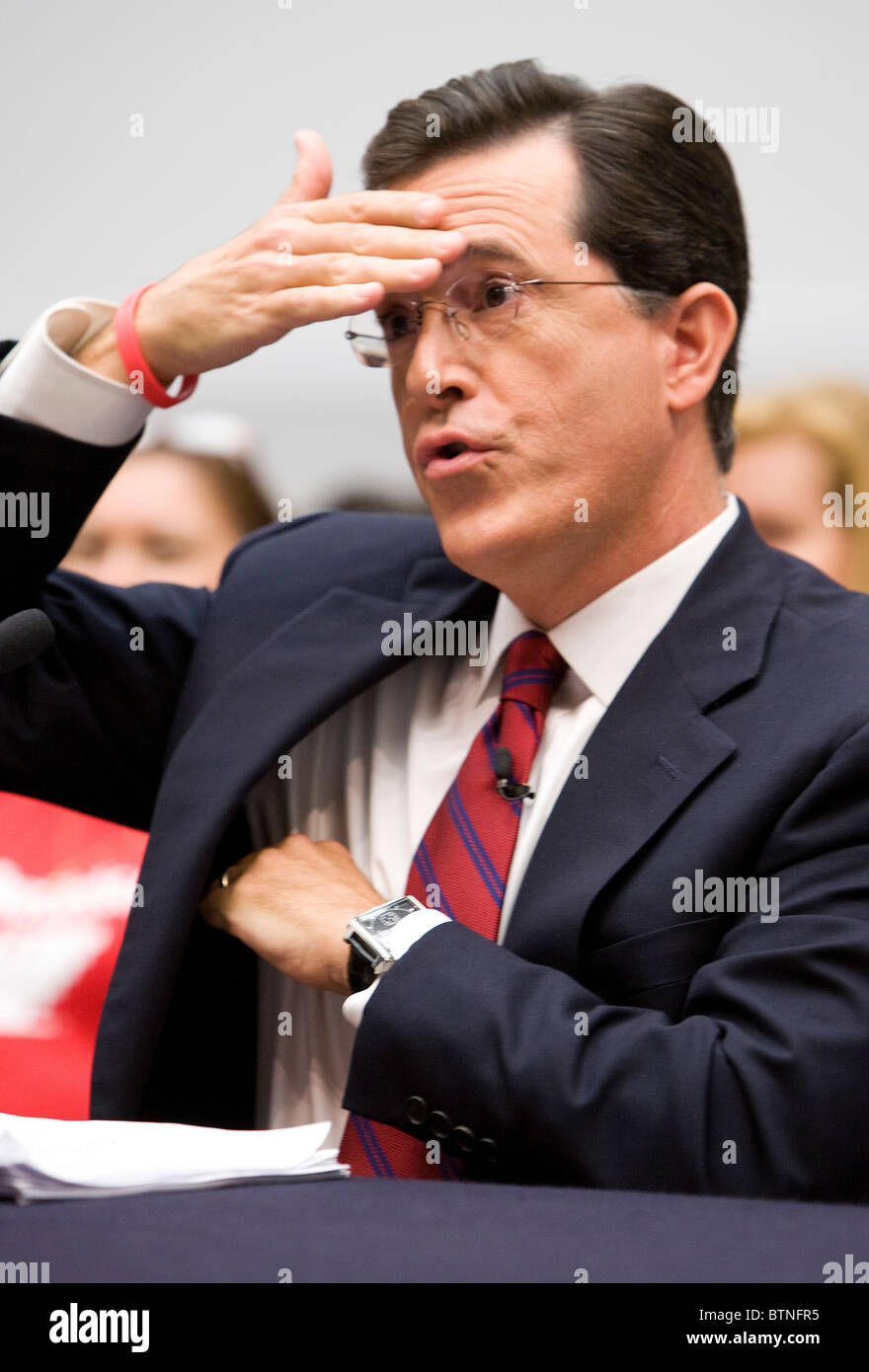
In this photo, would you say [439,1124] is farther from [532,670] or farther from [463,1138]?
[532,670]

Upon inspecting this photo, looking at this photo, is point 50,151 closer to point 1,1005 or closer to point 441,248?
point 441,248

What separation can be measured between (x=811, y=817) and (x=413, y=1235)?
2.03 feet

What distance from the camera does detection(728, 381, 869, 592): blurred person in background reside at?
261cm

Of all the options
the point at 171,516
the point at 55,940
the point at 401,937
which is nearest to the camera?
the point at 401,937

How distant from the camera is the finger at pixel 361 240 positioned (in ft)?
4.82

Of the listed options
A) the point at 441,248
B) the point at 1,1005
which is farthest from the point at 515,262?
the point at 1,1005

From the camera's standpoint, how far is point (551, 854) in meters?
1.34

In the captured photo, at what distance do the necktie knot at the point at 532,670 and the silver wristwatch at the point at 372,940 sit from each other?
304mm

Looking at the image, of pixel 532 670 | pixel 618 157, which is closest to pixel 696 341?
pixel 618 157

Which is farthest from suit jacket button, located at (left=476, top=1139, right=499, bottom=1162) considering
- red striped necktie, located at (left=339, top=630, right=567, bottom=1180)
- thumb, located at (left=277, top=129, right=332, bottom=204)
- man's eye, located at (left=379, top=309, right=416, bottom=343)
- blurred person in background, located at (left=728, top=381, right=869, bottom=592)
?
blurred person in background, located at (left=728, top=381, right=869, bottom=592)

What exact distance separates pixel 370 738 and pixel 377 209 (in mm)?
600

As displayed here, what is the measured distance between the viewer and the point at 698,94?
8.59 ft

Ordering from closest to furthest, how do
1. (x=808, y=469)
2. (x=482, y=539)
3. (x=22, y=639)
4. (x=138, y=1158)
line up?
(x=138, y=1158), (x=22, y=639), (x=482, y=539), (x=808, y=469)
